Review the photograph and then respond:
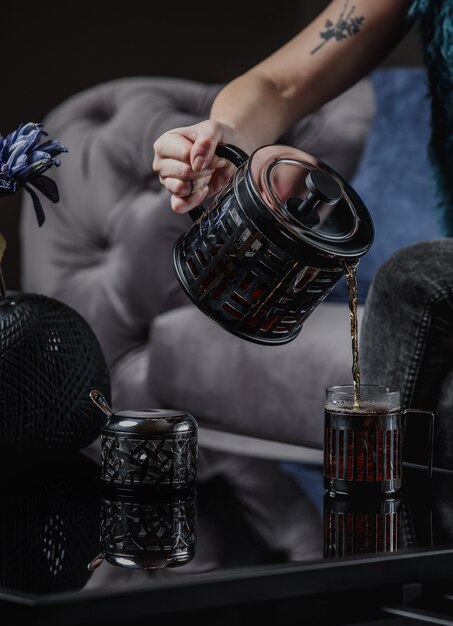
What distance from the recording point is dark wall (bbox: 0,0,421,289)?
2285 millimetres

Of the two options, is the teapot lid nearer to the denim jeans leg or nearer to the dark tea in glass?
the dark tea in glass

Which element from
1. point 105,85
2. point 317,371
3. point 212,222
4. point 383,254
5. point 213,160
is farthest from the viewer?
point 105,85

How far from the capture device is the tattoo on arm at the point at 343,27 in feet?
4.32

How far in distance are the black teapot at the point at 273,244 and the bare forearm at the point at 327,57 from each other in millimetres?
421

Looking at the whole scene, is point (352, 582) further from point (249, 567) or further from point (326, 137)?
point (326, 137)

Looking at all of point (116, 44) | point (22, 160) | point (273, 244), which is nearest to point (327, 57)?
point (22, 160)

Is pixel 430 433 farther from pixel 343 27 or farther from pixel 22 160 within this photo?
pixel 343 27

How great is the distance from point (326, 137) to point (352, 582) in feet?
4.83

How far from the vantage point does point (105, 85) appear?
7.23ft

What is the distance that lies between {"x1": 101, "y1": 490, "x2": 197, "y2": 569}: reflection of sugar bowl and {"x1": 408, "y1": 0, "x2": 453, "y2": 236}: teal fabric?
28.8 inches

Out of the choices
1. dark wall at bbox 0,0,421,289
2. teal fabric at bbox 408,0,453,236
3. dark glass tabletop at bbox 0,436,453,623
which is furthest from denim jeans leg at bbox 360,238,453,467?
dark wall at bbox 0,0,421,289

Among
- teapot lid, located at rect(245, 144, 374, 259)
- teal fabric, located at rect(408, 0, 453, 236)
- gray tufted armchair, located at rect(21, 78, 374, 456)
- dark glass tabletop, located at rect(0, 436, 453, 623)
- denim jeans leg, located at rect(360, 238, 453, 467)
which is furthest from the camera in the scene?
gray tufted armchair, located at rect(21, 78, 374, 456)

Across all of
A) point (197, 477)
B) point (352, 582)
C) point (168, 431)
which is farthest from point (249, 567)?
point (197, 477)

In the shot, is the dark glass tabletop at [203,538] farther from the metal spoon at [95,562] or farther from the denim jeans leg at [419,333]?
the denim jeans leg at [419,333]
